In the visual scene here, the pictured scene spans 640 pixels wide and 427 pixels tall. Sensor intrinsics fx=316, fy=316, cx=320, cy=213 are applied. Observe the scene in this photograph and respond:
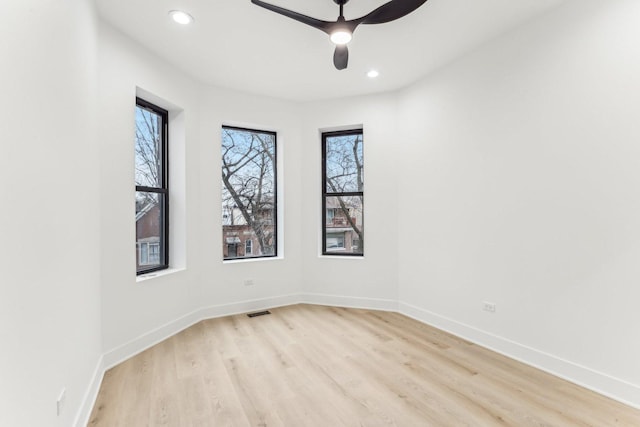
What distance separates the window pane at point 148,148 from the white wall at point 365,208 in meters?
1.83

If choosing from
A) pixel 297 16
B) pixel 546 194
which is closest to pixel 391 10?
pixel 297 16

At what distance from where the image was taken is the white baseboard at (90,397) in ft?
6.05

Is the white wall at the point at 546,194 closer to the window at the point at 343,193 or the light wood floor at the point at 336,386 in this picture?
the light wood floor at the point at 336,386

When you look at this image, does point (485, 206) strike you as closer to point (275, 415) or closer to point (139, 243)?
point (275, 415)

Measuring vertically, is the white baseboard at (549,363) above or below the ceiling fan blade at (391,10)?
below

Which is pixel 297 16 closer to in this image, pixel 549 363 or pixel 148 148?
pixel 148 148

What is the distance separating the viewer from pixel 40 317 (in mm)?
1323

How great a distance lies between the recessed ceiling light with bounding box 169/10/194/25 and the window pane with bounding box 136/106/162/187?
3.38 ft

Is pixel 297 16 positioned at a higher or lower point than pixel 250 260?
higher

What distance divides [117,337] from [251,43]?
2.87 metres

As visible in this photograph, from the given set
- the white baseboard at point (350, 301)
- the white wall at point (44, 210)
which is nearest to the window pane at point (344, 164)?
the white baseboard at point (350, 301)

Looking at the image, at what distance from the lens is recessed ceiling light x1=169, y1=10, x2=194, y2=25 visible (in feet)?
8.17

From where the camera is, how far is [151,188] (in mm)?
3309

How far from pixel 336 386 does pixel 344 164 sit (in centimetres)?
295
